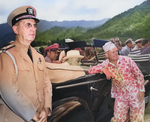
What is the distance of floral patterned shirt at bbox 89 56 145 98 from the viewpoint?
2.69 m

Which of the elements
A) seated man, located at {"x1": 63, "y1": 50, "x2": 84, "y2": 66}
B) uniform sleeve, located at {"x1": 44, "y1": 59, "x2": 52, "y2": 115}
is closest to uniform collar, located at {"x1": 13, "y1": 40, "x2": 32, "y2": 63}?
uniform sleeve, located at {"x1": 44, "y1": 59, "x2": 52, "y2": 115}

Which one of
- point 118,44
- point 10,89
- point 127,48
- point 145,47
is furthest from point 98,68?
point 10,89

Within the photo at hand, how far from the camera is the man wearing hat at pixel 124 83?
2693 millimetres

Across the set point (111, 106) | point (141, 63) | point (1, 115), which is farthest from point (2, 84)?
point (141, 63)

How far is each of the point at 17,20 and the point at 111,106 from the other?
6.70ft

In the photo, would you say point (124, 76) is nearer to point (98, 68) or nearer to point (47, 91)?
point (98, 68)

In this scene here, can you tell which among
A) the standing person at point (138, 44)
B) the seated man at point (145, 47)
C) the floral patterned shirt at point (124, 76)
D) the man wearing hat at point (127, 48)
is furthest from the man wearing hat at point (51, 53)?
the seated man at point (145, 47)

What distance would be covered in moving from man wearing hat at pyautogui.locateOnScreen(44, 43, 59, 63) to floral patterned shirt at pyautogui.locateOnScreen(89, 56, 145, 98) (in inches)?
30.2

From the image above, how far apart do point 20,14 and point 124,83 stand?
1.94m

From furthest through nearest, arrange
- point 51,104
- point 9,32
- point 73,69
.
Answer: point 73,69 < point 51,104 < point 9,32

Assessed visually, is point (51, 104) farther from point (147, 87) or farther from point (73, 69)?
point (147, 87)

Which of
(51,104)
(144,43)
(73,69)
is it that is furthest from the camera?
(144,43)

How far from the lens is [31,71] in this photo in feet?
6.63

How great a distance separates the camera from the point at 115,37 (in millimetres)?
2820
